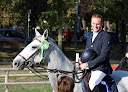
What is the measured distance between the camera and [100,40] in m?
5.75

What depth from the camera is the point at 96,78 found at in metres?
5.63

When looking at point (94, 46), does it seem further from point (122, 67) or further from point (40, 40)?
point (122, 67)

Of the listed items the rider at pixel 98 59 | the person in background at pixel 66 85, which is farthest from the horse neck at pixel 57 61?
the person in background at pixel 66 85

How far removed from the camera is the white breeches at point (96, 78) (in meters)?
5.63

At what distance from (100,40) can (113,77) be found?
0.85 meters

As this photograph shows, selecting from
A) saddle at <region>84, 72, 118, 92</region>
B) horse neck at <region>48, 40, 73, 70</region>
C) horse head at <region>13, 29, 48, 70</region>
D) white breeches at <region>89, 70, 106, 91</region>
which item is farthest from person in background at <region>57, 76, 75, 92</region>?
horse head at <region>13, 29, 48, 70</region>

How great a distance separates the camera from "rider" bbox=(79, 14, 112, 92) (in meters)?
5.61

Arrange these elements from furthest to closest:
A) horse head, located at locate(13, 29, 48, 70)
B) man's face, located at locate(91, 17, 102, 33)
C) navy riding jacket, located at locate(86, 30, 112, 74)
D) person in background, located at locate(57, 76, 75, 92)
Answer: horse head, located at locate(13, 29, 48, 70)
man's face, located at locate(91, 17, 102, 33)
navy riding jacket, located at locate(86, 30, 112, 74)
person in background, located at locate(57, 76, 75, 92)

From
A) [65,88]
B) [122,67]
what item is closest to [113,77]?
[65,88]

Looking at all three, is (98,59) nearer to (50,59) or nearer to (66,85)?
(66,85)

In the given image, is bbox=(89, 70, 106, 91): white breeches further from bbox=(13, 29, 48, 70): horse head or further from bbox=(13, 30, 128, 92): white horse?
bbox=(13, 29, 48, 70): horse head

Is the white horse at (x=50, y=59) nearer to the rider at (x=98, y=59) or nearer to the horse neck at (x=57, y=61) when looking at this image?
the horse neck at (x=57, y=61)

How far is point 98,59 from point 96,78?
343 millimetres

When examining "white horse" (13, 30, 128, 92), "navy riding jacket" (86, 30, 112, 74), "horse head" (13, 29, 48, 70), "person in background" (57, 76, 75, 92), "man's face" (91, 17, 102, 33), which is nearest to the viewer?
"person in background" (57, 76, 75, 92)
